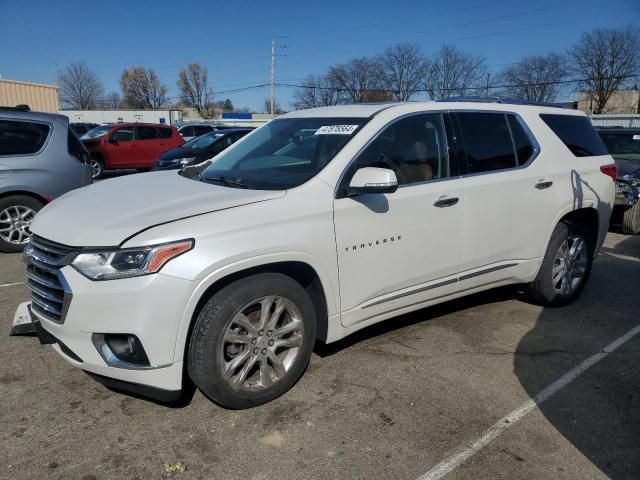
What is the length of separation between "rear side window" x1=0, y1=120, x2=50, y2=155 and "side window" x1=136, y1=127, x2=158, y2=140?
11174 mm

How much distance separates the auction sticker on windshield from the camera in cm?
361

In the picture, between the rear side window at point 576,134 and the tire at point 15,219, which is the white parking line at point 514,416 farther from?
the tire at point 15,219

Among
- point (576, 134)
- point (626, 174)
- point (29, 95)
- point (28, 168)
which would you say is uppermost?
point (29, 95)

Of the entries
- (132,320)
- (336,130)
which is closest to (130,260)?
(132,320)

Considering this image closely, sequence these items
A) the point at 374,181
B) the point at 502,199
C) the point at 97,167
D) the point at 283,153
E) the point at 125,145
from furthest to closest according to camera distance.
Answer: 1. the point at 125,145
2. the point at 97,167
3. the point at 502,199
4. the point at 283,153
5. the point at 374,181

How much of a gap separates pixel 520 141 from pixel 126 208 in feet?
10.6

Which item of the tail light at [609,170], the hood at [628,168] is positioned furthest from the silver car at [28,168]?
the hood at [628,168]

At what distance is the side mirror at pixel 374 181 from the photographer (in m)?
3.18

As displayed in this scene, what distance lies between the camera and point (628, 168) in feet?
28.5

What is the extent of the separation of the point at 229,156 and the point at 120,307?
1.92m

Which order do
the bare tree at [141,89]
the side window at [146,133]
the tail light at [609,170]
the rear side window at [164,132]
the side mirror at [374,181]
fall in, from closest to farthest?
the side mirror at [374,181]
the tail light at [609,170]
the side window at [146,133]
the rear side window at [164,132]
the bare tree at [141,89]

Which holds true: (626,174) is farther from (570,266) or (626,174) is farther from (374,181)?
(374,181)

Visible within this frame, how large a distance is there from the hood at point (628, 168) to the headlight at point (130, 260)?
26.8ft

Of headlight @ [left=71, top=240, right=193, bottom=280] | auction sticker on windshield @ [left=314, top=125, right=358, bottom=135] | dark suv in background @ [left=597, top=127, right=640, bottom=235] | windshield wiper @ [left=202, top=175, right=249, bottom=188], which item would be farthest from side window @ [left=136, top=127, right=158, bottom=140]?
headlight @ [left=71, top=240, right=193, bottom=280]
